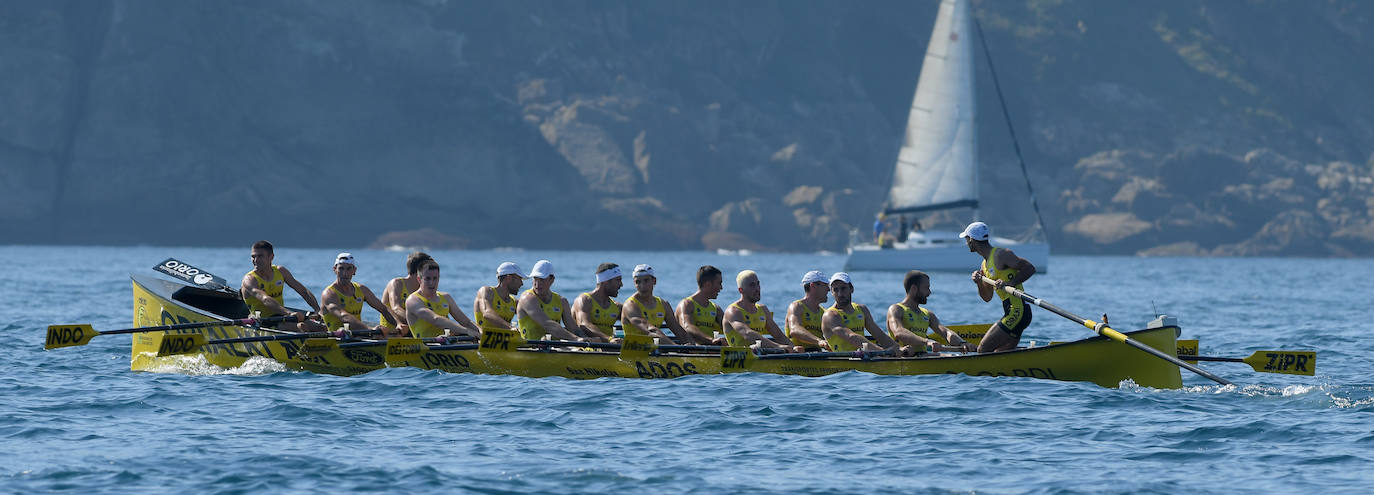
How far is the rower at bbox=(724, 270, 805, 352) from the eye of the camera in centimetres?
1988

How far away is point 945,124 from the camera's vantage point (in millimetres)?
78000

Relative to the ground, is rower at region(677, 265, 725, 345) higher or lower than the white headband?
lower

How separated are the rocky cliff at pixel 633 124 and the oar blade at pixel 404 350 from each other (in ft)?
344

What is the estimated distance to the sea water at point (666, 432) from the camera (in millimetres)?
13578

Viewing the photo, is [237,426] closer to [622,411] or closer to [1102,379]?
[622,411]

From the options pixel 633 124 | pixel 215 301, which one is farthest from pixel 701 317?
pixel 633 124

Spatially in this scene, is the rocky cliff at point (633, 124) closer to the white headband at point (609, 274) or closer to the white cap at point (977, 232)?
the white headband at point (609, 274)

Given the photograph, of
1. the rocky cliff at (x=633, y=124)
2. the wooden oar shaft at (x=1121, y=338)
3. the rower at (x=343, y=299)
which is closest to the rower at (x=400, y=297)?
the rower at (x=343, y=299)

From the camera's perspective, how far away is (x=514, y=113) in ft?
433

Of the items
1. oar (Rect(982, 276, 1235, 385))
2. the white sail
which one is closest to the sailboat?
the white sail

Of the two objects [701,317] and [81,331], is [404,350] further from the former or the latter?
[81,331]

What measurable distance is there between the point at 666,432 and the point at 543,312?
5184 mm

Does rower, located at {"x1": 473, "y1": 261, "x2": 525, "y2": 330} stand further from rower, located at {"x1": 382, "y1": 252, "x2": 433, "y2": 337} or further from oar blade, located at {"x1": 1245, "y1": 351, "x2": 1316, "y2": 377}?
oar blade, located at {"x1": 1245, "y1": 351, "x2": 1316, "y2": 377}

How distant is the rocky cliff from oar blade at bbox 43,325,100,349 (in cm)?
10365
